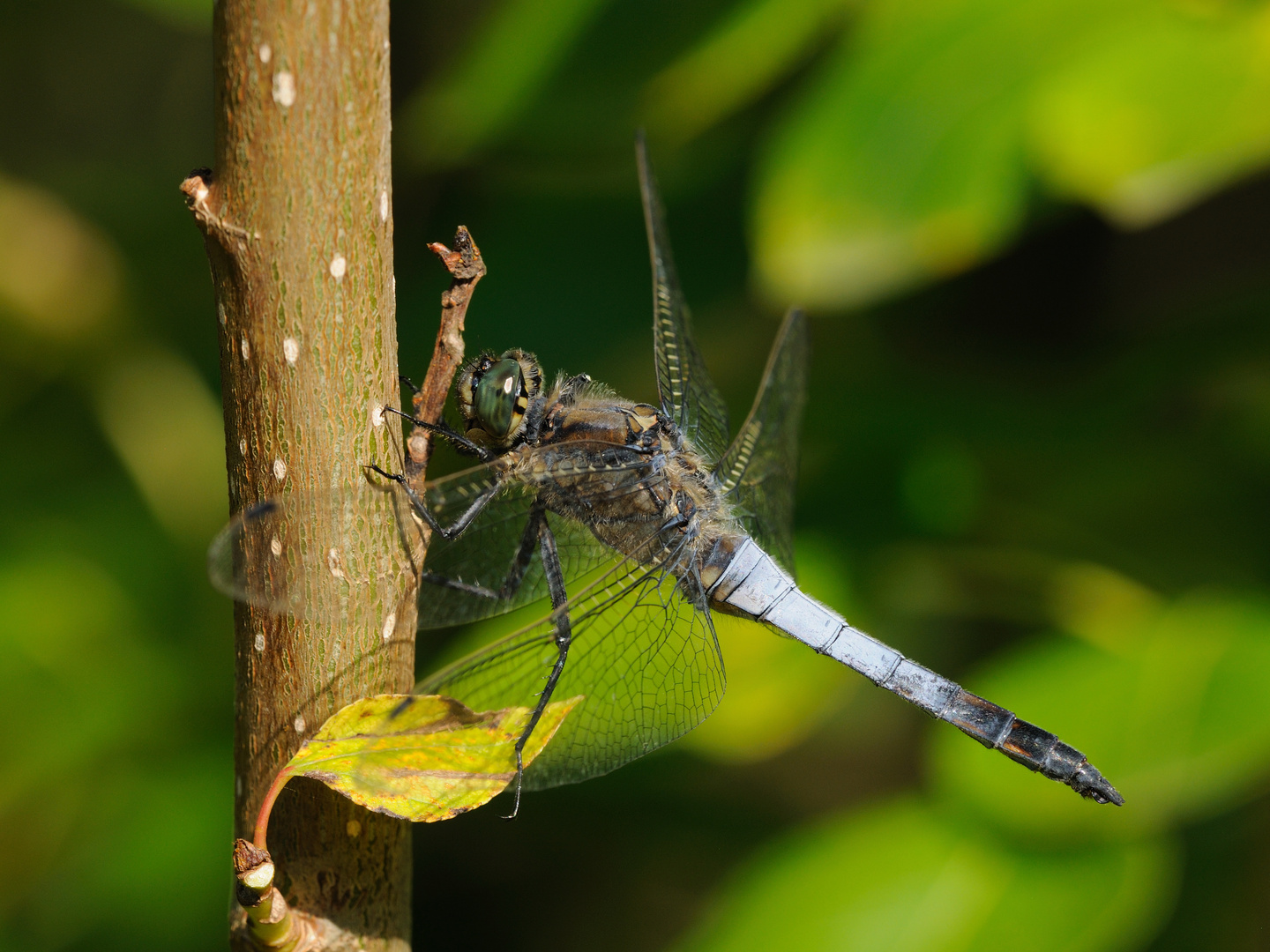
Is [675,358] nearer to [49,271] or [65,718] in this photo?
[65,718]

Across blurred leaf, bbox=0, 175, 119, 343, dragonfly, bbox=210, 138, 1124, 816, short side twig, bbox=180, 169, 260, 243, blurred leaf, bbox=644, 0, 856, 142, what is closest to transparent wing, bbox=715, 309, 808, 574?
dragonfly, bbox=210, 138, 1124, 816

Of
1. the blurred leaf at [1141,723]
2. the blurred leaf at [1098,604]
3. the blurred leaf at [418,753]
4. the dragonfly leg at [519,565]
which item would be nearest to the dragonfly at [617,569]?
the dragonfly leg at [519,565]

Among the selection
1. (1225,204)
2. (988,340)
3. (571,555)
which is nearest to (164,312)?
(571,555)

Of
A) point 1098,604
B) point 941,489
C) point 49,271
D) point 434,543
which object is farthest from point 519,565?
point 49,271

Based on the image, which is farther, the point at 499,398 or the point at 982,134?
the point at 982,134

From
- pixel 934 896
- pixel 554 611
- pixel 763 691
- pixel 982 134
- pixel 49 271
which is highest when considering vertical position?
pixel 982 134

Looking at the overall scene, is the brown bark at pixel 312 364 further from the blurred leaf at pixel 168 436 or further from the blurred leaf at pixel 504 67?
the blurred leaf at pixel 168 436

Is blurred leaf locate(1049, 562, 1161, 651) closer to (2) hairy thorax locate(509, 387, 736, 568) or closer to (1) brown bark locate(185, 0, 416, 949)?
(2) hairy thorax locate(509, 387, 736, 568)
